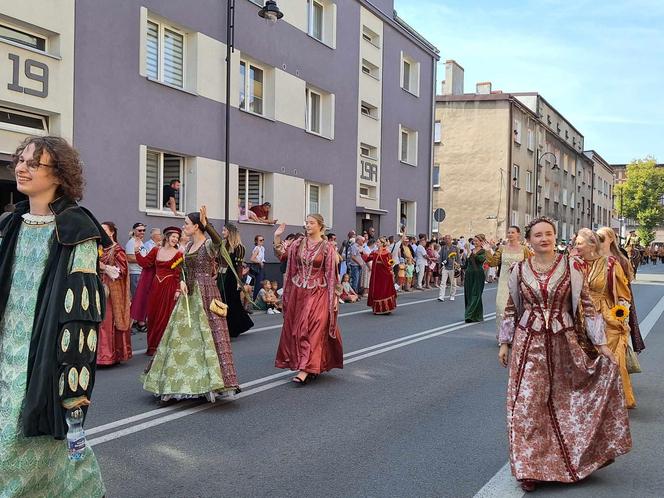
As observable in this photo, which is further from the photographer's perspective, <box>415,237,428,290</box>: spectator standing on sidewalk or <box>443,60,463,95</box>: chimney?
<box>443,60,463,95</box>: chimney

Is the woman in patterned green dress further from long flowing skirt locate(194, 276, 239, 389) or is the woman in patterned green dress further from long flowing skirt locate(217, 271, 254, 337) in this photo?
long flowing skirt locate(217, 271, 254, 337)

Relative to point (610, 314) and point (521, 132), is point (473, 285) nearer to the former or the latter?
point (610, 314)

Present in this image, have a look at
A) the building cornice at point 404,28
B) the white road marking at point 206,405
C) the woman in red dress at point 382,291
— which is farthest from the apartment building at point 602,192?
the white road marking at point 206,405

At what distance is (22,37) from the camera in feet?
41.7

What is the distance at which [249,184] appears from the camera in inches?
775

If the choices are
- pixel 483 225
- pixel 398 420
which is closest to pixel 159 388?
pixel 398 420

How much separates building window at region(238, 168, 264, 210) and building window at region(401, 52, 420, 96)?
455 inches

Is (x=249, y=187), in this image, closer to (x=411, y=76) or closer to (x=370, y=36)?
(x=370, y=36)

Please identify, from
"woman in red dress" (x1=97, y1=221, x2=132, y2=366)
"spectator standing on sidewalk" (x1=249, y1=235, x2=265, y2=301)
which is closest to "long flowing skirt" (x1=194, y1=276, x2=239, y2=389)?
"woman in red dress" (x1=97, y1=221, x2=132, y2=366)

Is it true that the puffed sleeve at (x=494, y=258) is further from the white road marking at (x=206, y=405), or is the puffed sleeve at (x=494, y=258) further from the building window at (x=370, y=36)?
the building window at (x=370, y=36)

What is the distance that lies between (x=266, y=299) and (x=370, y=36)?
46.2 feet

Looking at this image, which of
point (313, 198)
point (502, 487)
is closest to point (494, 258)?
point (502, 487)

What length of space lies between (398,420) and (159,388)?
7.49ft

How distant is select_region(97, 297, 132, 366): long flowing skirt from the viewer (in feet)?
28.6
